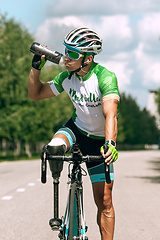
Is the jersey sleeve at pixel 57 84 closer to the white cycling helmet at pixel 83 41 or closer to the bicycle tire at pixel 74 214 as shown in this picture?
the white cycling helmet at pixel 83 41

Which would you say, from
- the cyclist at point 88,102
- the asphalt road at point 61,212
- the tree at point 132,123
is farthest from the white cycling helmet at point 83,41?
the tree at point 132,123

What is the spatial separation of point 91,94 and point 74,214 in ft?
3.38

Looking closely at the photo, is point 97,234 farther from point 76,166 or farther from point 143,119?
point 143,119

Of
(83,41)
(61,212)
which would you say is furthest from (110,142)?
(61,212)

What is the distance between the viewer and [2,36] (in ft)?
109

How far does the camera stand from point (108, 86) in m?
3.45

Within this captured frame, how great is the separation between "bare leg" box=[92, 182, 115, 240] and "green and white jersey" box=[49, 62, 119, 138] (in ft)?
1.61

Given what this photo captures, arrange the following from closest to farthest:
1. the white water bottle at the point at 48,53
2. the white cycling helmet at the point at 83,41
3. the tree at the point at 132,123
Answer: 1. the white cycling helmet at the point at 83,41
2. the white water bottle at the point at 48,53
3. the tree at the point at 132,123

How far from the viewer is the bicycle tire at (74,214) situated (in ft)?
10.9

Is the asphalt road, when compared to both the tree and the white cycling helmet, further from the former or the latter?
the tree

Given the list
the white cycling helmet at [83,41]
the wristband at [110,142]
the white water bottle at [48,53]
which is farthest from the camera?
the white water bottle at [48,53]

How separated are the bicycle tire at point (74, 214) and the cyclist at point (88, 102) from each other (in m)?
0.26

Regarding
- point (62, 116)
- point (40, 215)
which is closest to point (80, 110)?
point (40, 215)

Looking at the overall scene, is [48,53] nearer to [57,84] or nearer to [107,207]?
[57,84]
